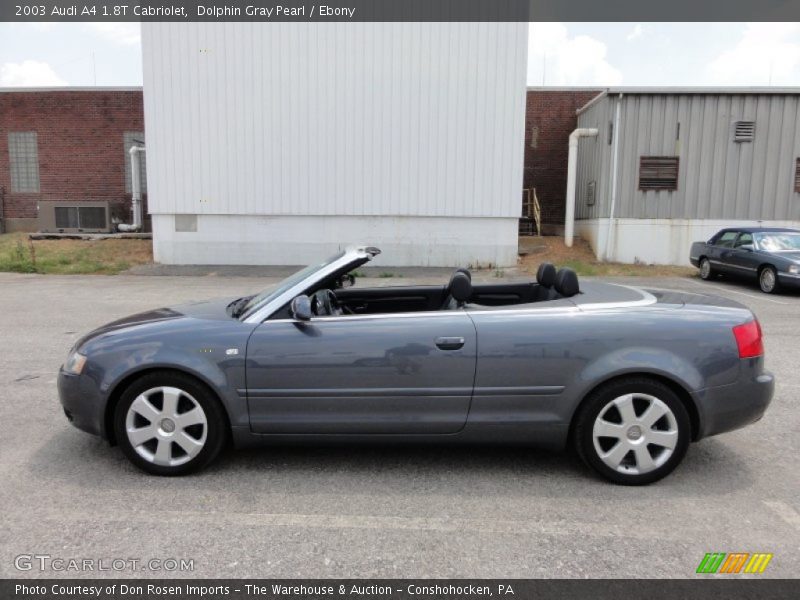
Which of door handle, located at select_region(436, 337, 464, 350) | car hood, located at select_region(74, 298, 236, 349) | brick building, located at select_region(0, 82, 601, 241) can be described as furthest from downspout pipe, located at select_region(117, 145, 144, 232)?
door handle, located at select_region(436, 337, 464, 350)

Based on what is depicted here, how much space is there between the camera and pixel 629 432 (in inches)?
135

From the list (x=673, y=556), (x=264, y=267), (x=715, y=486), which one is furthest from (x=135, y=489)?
(x=264, y=267)

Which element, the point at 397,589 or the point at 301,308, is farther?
the point at 301,308

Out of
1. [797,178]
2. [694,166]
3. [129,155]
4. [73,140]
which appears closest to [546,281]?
[694,166]

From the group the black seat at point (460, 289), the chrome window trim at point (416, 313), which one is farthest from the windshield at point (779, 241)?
the black seat at point (460, 289)

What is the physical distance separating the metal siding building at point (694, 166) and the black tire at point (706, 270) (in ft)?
9.36

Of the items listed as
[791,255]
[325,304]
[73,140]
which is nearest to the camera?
[325,304]

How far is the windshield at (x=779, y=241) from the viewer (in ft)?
43.8

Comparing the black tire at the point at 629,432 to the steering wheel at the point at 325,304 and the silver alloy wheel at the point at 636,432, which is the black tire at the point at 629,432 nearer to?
the silver alloy wheel at the point at 636,432

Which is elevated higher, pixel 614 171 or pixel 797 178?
pixel 614 171

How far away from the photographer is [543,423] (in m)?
3.49

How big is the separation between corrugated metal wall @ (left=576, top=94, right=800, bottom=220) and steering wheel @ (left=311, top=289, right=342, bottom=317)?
1629cm

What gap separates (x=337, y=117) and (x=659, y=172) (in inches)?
395

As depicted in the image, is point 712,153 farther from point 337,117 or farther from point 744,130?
point 337,117
